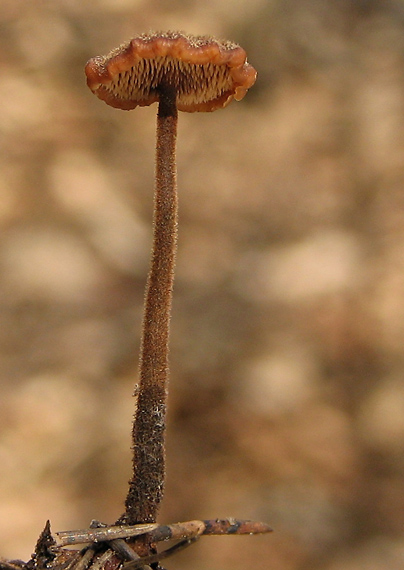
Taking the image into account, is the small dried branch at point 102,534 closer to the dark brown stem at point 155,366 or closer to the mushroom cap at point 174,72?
the dark brown stem at point 155,366

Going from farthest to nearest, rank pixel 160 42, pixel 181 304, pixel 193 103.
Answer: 1. pixel 181 304
2. pixel 193 103
3. pixel 160 42

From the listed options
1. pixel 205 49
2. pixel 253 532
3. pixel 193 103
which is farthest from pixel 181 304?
pixel 205 49

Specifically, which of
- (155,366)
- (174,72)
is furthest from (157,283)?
(174,72)

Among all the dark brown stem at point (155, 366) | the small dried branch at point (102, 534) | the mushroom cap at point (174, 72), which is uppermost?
the mushroom cap at point (174, 72)

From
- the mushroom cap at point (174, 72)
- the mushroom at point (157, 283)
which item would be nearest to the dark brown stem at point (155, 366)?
the mushroom at point (157, 283)

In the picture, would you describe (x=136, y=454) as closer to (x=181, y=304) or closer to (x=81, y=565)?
(x=81, y=565)
